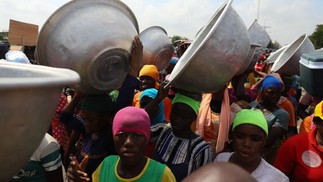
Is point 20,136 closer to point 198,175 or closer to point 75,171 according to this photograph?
point 198,175

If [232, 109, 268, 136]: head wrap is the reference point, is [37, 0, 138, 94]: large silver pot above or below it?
above

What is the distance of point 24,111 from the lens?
27.7 inches

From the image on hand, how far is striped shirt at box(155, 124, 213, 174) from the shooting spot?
214 centimetres

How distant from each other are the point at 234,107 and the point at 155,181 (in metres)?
1.24

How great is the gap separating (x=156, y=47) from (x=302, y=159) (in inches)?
121

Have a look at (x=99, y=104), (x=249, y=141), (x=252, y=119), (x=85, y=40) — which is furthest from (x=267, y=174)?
(x=85, y=40)

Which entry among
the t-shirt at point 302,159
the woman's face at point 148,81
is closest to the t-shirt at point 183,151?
the t-shirt at point 302,159

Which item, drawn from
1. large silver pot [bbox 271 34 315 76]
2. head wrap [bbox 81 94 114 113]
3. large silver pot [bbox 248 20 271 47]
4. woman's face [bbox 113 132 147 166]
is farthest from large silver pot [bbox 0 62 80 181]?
large silver pot [bbox 248 20 271 47]

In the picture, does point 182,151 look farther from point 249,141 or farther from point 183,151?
point 249,141

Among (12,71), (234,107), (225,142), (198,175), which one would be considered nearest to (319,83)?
(234,107)

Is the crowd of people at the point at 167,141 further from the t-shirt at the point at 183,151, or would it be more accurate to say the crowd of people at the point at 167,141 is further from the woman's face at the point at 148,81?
the woman's face at the point at 148,81

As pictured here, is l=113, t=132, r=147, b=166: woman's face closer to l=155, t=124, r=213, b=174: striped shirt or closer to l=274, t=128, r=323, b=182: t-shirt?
l=155, t=124, r=213, b=174: striped shirt

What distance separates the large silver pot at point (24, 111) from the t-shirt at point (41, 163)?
114 centimetres

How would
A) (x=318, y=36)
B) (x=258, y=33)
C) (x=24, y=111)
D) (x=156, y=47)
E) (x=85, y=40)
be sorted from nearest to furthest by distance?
(x=24, y=111)
(x=85, y=40)
(x=156, y=47)
(x=258, y=33)
(x=318, y=36)
